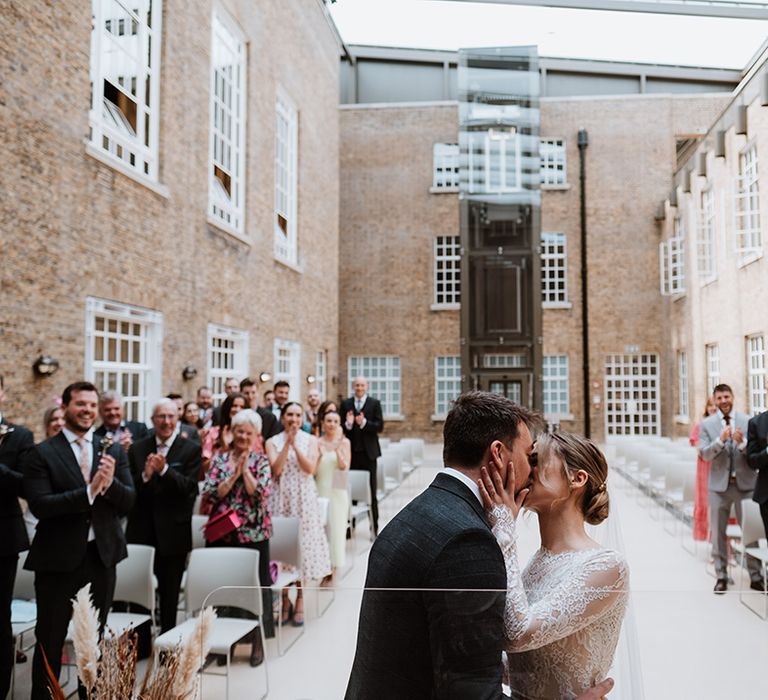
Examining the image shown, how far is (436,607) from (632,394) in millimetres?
24539

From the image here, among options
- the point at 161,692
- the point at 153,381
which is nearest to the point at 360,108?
the point at 153,381

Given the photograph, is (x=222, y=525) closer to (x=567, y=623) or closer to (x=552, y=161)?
(x=567, y=623)

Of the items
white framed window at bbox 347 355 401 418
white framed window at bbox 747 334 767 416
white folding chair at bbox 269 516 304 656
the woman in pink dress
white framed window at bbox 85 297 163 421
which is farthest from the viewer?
white framed window at bbox 347 355 401 418

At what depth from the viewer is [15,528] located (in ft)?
14.9

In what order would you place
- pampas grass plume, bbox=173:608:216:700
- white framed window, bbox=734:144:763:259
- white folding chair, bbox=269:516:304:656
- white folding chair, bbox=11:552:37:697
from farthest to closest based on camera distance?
white framed window, bbox=734:144:763:259, white folding chair, bbox=269:516:304:656, white folding chair, bbox=11:552:37:697, pampas grass plume, bbox=173:608:216:700

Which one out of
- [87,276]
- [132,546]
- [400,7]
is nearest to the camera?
[132,546]

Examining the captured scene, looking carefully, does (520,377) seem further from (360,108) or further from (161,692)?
(161,692)

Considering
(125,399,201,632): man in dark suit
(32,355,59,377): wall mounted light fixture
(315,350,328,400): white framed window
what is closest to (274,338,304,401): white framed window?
(315,350,328,400): white framed window

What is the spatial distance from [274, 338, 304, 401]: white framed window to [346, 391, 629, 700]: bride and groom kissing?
15.6 metres

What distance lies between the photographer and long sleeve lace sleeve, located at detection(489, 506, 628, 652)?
1.69m

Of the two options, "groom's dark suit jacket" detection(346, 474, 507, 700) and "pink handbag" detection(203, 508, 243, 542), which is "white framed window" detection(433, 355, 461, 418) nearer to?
"pink handbag" detection(203, 508, 243, 542)

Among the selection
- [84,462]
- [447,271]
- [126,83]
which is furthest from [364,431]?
[447,271]

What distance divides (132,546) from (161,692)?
3.62 meters

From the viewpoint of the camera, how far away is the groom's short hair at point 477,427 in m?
1.74
